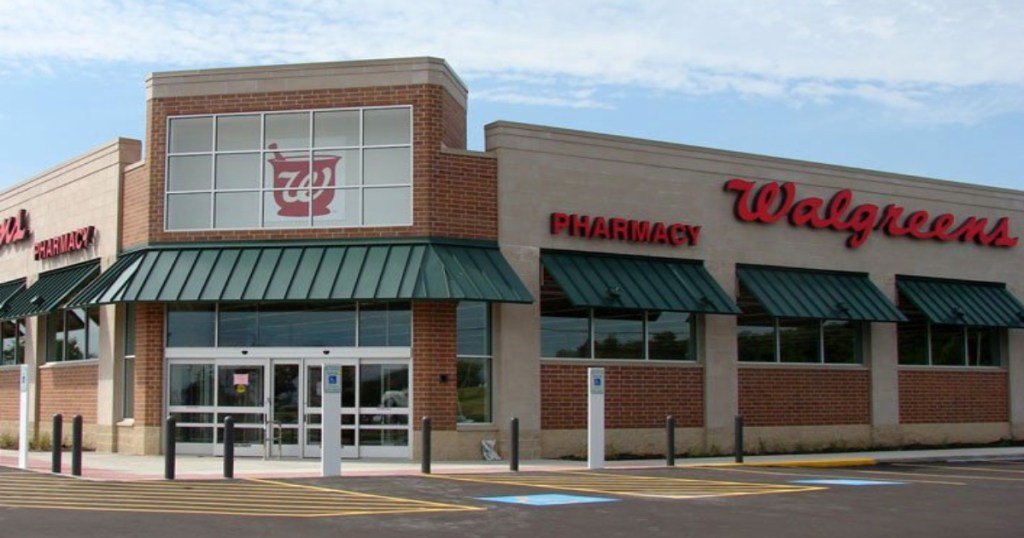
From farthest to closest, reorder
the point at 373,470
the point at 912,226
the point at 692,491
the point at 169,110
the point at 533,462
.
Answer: the point at 912,226, the point at 169,110, the point at 533,462, the point at 373,470, the point at 692,491

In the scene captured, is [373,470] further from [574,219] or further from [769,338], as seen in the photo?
[769,338]

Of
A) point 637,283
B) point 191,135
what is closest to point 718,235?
point 637,283

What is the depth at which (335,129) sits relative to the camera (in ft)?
78.7

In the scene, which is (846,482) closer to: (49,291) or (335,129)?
(335,129)

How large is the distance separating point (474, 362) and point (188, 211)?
674 centimetres

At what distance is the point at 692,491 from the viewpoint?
16797mm

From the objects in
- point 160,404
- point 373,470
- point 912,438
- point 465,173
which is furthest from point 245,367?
point 912,438

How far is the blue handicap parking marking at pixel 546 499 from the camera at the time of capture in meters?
15.1

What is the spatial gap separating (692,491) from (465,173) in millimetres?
9288

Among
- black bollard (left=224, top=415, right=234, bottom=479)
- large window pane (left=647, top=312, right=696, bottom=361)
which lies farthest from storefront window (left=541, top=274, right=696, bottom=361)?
black bollard (left=224, top=415, right=234, bottom=479)

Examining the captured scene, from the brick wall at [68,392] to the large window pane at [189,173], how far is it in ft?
15.6

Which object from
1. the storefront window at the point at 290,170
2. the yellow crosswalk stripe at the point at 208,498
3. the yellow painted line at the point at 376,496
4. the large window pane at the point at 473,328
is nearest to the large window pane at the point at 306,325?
the storefront window at the point at 290,170

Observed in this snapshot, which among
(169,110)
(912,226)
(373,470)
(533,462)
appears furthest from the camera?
(912,226)

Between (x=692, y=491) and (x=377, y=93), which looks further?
(x=377, y=93)
